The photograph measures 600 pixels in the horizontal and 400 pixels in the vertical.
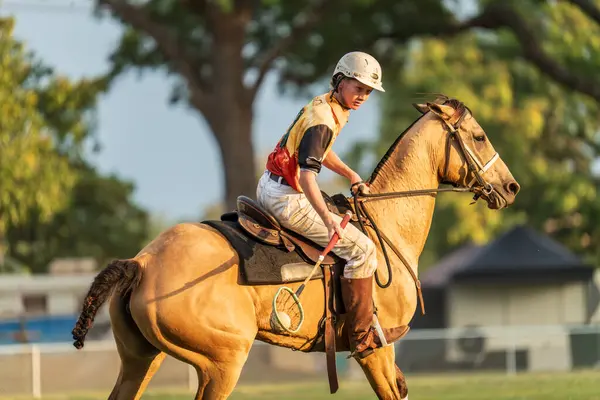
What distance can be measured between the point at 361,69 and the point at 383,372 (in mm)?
2260

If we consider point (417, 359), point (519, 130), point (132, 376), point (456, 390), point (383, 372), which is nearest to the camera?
point (132, 376)

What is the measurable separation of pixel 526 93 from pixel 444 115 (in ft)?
129

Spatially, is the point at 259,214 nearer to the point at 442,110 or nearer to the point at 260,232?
the point at 260,232

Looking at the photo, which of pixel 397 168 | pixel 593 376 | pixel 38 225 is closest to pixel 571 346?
pixel 593 376

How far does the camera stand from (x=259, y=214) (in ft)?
30.4

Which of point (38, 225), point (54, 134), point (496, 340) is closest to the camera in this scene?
point (496, 340)

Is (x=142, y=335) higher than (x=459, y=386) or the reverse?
higher

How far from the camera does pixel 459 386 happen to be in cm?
2181

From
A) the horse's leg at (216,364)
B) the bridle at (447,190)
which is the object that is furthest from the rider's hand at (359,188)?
the horse's leg at (216,364)

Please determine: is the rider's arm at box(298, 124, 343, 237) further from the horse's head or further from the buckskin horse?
the horse's head

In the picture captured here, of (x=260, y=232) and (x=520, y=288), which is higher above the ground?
(x=260, y=232)

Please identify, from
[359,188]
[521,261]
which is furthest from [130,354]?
[521,261]

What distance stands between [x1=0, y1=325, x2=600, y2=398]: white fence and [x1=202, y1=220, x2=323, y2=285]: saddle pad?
50.0ft

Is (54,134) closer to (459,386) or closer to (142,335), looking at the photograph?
(459,386)
